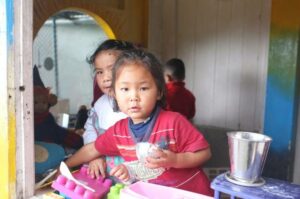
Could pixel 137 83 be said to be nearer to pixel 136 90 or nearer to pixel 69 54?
pixel 136 90

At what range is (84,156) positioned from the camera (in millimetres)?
1190

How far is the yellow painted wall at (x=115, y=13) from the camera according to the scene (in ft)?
6.05

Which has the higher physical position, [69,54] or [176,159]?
[69,54]

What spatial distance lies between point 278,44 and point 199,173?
174 centimetres

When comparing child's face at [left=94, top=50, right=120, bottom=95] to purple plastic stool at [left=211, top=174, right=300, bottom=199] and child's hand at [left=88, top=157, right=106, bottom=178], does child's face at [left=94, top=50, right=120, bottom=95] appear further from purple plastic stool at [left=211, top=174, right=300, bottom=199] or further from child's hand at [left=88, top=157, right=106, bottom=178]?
purple plastic stool at [left=211, top=174, right=300, bottom=199]

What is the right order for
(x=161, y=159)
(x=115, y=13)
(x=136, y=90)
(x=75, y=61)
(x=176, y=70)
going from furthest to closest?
(x=75, y=61)
(x=176, y=70)
(x=115, y=13)
(x=136, y=90)
(x=161, y=159)

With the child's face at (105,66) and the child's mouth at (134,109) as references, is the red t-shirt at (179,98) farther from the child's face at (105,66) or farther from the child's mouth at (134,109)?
the child's mouth at (134,109)

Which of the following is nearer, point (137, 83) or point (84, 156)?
point (137, 83)

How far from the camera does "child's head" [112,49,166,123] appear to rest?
3.31 ft

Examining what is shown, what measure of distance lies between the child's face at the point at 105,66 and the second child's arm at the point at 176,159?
1.42 feet

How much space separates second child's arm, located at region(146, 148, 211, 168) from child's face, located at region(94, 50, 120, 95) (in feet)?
1.42

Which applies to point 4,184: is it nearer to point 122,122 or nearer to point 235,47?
point 122,122

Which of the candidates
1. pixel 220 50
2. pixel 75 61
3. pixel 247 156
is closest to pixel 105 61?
pixel 247 156

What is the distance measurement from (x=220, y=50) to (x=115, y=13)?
1110mm
